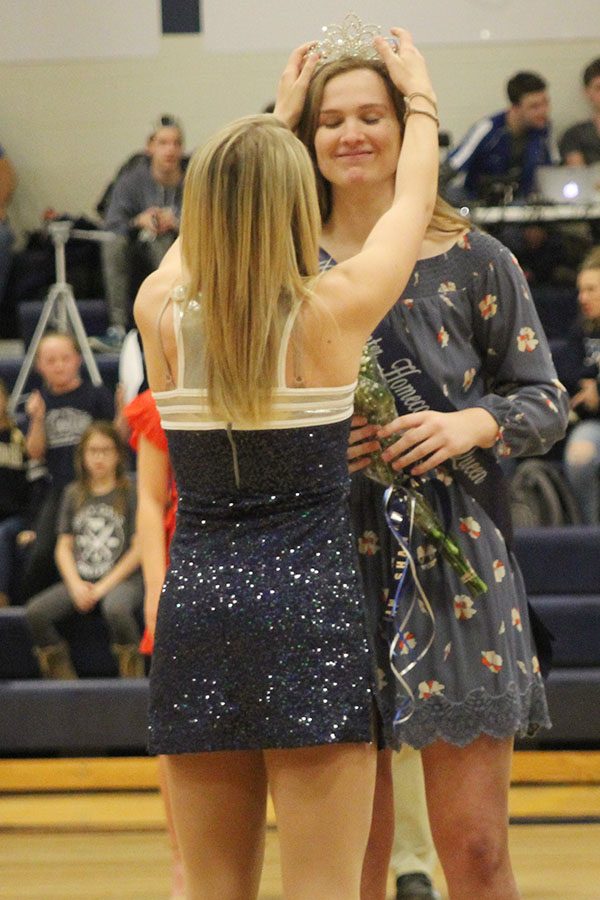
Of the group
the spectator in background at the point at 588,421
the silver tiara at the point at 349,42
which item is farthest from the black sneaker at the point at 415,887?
the spectator in background at the point at 588,421

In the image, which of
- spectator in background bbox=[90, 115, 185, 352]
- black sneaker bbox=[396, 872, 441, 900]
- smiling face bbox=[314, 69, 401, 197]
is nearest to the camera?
smiling face bbox=[314, 69, 401, 197]

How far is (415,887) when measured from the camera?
10.5 ft

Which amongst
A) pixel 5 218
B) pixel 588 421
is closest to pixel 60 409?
pixel 588 421

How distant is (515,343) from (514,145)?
213 inches

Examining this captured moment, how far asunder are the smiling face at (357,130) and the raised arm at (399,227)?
6cm

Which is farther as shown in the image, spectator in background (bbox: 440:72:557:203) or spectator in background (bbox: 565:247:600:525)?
spectator in background (bbox: 440:72:557:203)

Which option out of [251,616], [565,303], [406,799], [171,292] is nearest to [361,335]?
[171,292]

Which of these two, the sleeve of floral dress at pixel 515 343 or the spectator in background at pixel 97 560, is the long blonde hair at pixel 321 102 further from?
the spectator in background at pixel 97 560

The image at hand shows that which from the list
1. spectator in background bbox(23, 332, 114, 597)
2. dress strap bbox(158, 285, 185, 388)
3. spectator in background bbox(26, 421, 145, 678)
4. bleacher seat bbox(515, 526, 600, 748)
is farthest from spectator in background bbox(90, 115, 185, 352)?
dress strap bbox(158, 285, 185, 388)

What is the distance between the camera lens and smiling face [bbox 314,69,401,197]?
2.10 metres

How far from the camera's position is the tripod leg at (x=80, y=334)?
665 centimetres

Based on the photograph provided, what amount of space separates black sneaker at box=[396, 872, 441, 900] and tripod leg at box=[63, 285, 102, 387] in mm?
3799

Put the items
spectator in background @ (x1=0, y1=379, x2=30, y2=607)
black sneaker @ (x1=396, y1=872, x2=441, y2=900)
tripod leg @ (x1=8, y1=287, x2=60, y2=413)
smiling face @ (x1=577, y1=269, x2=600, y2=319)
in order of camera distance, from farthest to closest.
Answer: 1. tripod leg @ (x1=8, y1=287, x2=60, y2=413)
2. spectator in background @ (x1=0, y1=379, x2=30, y2=607)
3. smiling face @ (x1=577, y1=269, x2=600, y2=319)
4. black sneaker @ (x1=396, y1=872, x2=441, y2=900)

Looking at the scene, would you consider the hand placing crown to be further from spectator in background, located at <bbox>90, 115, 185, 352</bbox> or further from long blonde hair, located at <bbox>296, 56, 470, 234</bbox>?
spectator in background, located at <bbox>90, 115, 185, 352</bbox>
